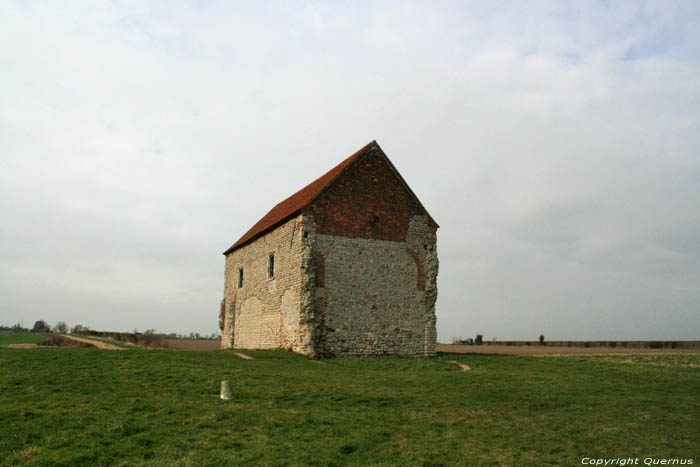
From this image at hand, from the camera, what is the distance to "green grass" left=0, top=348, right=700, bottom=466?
8359mm

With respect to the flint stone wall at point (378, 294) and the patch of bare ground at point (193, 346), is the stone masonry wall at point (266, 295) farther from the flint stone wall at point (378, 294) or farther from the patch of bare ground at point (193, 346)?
the patch of bare ground at point (193, 346)

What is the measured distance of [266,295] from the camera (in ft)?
86.4

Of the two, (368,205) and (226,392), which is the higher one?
(368,205)

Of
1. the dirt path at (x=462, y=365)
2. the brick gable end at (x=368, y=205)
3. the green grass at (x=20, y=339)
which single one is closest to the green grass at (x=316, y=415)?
the dirt path at (x=462, y=365)

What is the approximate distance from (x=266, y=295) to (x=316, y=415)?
1619cm

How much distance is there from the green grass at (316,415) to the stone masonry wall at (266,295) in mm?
6052

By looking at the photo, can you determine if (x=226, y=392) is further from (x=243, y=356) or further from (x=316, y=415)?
(x=243, y=356)

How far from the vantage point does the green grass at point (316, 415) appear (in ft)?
27.4

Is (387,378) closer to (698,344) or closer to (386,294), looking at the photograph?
(386,294)

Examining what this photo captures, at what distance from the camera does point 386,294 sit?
2381 centimetres

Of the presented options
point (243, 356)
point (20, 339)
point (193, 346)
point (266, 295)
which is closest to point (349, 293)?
point (266, 295)

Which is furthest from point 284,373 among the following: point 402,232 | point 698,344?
point 698,344

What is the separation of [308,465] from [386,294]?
16127 mm

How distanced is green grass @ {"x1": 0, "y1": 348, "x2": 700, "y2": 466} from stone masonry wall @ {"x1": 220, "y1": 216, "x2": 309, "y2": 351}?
19.9 ft
